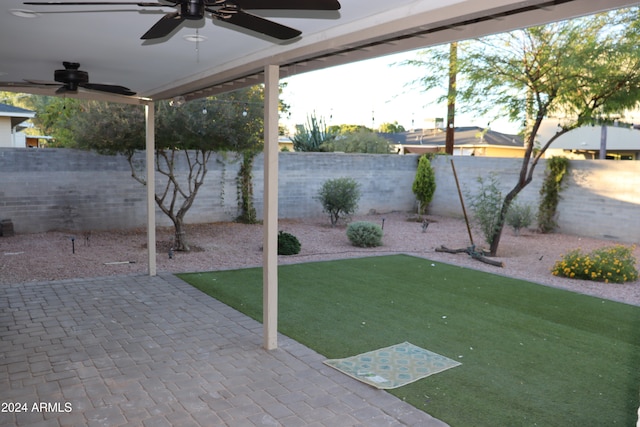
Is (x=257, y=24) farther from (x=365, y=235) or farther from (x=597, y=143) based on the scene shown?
(x=597, y=143)

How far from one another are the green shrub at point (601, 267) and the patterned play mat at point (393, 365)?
4525mm

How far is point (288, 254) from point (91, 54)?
5550 millimetres

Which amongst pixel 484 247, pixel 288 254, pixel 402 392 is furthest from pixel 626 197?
pixel 402 392

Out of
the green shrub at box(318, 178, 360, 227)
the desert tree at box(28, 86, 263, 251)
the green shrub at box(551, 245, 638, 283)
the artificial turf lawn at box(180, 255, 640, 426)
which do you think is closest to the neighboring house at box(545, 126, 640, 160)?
the green shrub at box(318, 178, 360, 227)

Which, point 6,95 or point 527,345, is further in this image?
point 6,95

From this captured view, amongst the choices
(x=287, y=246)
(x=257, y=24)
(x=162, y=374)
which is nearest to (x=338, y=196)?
(x=287, y=246)

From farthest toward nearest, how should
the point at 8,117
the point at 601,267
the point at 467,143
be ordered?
the point at 467,143 < the point at 8,117 < the point at 601,267

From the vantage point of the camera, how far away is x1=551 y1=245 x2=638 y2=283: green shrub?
7.76m

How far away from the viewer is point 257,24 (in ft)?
9.09

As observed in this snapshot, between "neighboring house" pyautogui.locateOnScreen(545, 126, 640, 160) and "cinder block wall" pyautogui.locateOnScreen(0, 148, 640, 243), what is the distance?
11.8 meters

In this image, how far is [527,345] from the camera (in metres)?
4.90

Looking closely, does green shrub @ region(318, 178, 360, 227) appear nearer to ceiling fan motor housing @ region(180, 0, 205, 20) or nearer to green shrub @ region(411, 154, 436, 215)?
green shrub @ region(411, 154, 436, 215)

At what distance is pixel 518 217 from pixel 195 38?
9830mm

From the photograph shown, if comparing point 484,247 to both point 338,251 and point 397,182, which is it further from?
point 397,182
